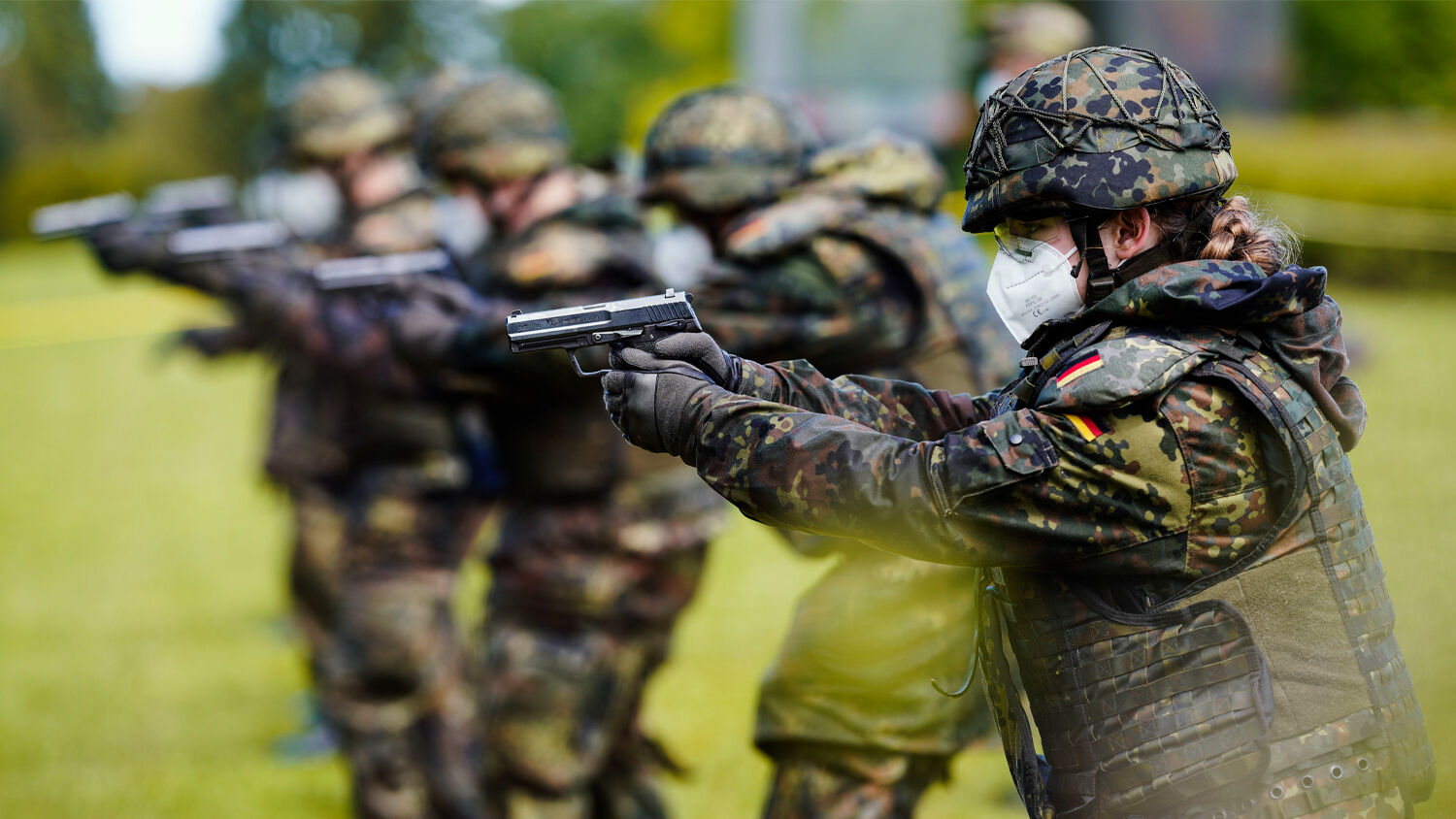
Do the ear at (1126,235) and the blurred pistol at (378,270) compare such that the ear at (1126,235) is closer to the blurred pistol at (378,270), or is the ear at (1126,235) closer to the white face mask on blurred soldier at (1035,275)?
the white face mask on blurred soldier at (1035,275)

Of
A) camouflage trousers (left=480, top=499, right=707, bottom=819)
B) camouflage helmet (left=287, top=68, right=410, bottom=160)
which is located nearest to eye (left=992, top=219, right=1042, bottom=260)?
camouflage trousers (left=480, top=499, right=707, bottom=819)

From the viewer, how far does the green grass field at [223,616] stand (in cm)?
596

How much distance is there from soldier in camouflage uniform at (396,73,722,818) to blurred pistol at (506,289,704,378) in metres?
1.67

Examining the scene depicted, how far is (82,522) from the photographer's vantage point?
11961 mm

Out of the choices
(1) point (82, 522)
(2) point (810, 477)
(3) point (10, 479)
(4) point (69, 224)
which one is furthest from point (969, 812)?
(3) point (10, 479)

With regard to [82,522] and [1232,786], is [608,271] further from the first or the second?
[82,522]

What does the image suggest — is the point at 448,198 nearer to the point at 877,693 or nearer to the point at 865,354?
the point at 865,354

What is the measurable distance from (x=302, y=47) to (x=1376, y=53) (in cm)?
2810

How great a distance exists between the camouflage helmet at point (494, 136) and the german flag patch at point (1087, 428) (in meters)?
3.29

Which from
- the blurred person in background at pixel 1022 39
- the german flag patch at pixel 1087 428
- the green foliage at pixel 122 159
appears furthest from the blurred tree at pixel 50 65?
the german flag patch at pixel 1087 428

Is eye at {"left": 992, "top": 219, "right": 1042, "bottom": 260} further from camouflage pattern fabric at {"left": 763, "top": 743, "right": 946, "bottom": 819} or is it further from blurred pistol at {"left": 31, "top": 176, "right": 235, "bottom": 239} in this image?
blurred pistol at {"left": 31, "top": 176, "right": 235, "bottom": 239}

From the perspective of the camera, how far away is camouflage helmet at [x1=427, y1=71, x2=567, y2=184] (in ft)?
16.7

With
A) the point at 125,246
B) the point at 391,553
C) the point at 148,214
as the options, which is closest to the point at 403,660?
the point at 391,553

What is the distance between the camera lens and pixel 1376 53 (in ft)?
89.0
